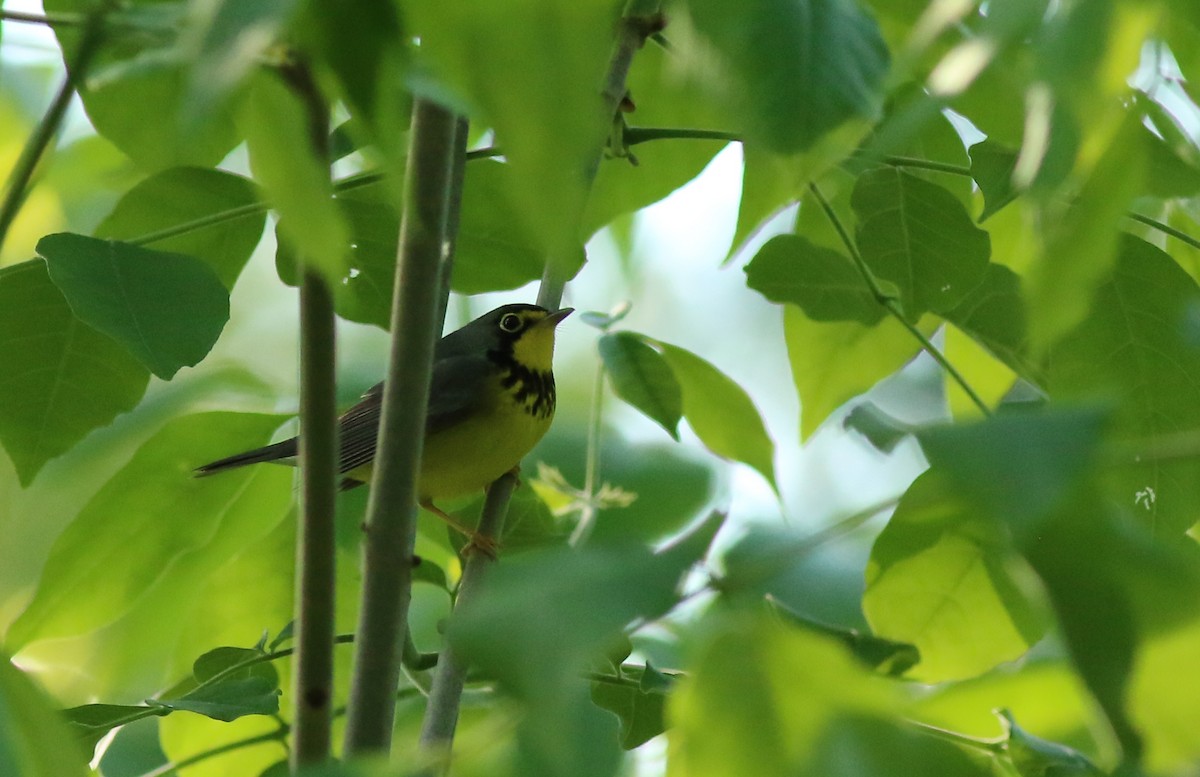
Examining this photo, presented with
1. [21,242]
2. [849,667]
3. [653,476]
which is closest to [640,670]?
[849,667]

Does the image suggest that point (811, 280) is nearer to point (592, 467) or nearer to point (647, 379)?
point (647, 379)

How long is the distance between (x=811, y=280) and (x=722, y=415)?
1.04 ft

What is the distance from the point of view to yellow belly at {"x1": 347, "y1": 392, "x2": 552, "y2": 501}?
12.8 ft

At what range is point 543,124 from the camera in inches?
30.9

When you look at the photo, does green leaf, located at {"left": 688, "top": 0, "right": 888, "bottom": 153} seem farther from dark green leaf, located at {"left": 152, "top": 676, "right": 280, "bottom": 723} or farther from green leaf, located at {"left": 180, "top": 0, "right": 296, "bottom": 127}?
dark green leaf, located at {"left": 152, "top": 676, "right": 280, "bottom": 723}

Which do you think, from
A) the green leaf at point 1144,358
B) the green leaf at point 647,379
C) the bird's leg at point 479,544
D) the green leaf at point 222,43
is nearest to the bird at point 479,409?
the bird's leg at point 479,544

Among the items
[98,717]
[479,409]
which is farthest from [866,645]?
[479,409]

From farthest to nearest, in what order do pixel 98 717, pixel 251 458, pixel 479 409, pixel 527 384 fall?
pixel 527 384
pixel 479 409
pixel 251 458
pixel 98 717

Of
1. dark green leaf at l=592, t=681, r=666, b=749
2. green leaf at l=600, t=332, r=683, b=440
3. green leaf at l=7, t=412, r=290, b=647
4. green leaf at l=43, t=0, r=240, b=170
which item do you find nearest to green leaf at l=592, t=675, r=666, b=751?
dark green leaf at l=592, t=681, r=666, b=749

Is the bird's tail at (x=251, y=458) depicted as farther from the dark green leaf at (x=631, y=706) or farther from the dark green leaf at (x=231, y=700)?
the dark green leaf at (x=631, y=706)

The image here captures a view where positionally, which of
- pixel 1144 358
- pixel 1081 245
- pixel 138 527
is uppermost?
pixel 138 527

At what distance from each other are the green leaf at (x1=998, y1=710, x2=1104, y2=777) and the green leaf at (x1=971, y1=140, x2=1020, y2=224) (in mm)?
615

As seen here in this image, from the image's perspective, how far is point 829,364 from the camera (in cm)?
232

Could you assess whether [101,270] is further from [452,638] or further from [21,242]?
[21,242]
